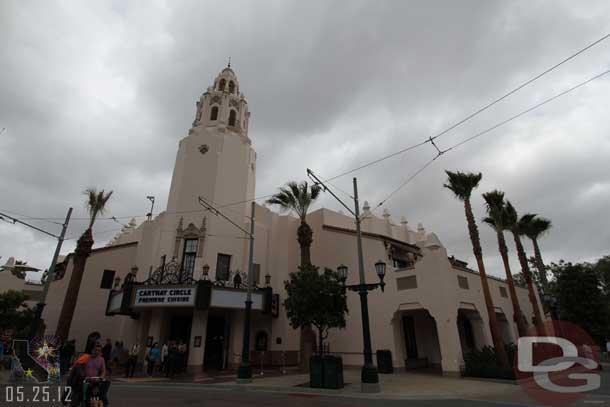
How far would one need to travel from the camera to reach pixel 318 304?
44.7ft

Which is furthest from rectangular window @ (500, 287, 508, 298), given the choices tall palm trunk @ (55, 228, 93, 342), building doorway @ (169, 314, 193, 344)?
tall palm trunk @ (55, 228, 93, 342)

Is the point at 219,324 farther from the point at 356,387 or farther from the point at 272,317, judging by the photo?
the point at 356,387

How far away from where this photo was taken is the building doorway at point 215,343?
20.5 m

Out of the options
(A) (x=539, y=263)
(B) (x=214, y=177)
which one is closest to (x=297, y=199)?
(B) (x=214, y=177)

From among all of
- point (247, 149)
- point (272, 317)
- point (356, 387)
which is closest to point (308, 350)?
point (272, 317)

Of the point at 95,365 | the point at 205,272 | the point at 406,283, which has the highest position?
the point at 205,272

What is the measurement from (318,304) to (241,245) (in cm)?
1039

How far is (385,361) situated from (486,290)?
6.53 metres

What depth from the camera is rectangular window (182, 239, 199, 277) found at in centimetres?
2104

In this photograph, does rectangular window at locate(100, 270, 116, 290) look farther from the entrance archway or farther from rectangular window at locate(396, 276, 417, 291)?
the entrance archway

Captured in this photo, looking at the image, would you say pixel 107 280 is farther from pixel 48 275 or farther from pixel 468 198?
pixel 468 198

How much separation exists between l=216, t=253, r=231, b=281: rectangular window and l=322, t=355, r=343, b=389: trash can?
10.9 m

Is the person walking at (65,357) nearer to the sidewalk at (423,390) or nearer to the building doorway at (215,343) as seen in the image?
the building doorway at (215,343)

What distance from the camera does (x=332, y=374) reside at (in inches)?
470
